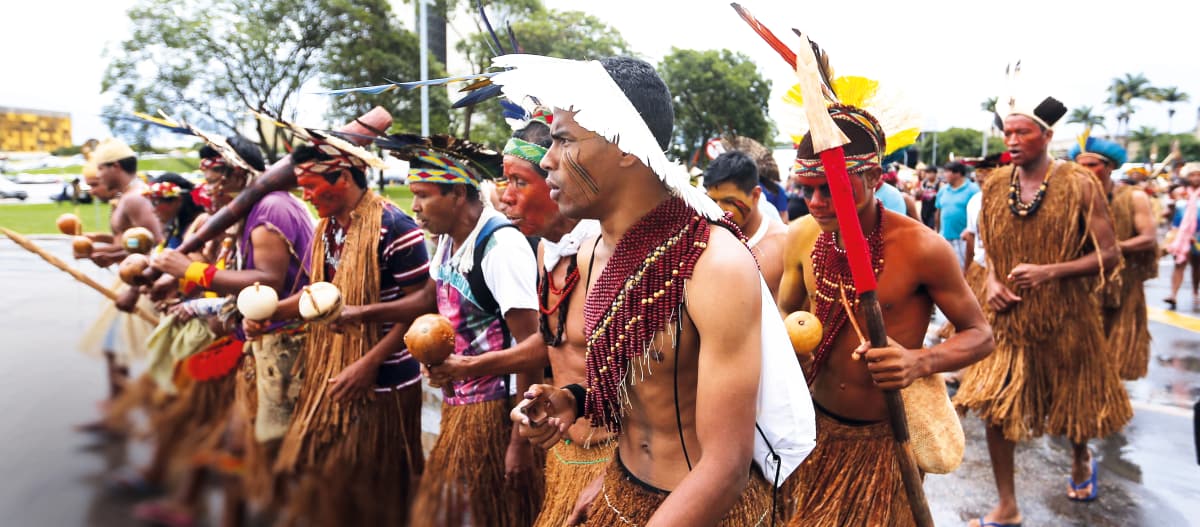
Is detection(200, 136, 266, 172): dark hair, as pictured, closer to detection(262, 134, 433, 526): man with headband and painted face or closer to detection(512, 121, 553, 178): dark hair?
detection(262, 134, 433, 526): man with headband and painted face

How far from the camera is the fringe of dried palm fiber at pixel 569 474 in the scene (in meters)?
2.65

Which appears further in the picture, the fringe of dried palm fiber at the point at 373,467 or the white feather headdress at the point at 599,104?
the fringe of dried palm fiber at the point at 373,467

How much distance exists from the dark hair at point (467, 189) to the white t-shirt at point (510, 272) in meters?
0.29

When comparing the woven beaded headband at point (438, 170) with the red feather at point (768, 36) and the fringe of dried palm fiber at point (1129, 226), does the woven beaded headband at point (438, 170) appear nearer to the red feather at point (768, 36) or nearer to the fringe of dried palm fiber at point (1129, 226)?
the red feather at point (768, 36)

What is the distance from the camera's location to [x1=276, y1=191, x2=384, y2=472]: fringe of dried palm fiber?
3.91 metres

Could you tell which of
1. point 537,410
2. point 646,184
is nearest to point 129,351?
point 537,410

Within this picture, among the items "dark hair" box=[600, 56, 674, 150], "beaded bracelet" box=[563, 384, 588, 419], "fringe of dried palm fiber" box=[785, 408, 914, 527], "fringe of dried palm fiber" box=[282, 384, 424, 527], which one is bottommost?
"fringe of dried palm fiber" box=[282, 384, 424, 527]

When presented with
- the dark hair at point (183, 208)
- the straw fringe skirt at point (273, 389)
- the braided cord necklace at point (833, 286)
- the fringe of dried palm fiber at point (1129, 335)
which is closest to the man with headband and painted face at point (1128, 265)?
the fringe of dried palm fiber at point (1129, 335)

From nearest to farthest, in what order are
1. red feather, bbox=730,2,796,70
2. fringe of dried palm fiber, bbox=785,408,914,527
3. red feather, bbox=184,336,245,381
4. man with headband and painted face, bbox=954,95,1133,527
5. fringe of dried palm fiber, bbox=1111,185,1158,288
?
red feather, bbox=730,2,796,70 < fringe of dried palm fiber, bbox=785,408,914,527 < man with headband and painted face, bbox=954,95,1133,527 < red feather, bbox=184,336,245,381 < fringe of dried palm fiber, bbox=1111,185,1158,288

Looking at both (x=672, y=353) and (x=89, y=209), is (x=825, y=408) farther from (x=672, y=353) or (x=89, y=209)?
(x=89, y=209)

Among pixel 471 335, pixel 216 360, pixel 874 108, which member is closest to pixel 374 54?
pixel 216 360

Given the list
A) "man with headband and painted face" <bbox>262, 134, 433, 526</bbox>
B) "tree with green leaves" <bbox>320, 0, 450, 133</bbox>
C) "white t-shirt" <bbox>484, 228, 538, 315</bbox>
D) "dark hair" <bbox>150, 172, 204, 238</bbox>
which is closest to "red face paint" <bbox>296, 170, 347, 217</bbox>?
Answer: "man with headband and painted face" <bbox>262, 134, 433, 526</bbox>

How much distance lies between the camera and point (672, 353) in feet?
5.68

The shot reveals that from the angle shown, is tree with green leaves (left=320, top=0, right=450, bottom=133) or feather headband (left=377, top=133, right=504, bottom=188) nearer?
feather headband (left=377, top=133, right=504, bottom=188)
